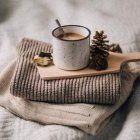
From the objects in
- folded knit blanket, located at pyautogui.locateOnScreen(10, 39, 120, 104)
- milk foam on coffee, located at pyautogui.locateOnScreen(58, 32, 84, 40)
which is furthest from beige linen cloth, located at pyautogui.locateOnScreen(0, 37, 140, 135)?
milk foam on coffee, located at pyautogui.locateOnScreen(58, 32, 84, 40)

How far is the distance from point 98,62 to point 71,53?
2.2 inches

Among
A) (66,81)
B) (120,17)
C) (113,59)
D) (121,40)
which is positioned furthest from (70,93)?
(120,17)

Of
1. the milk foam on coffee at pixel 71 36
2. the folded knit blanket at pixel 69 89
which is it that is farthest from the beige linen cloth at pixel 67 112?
the milk foam on coffee at pixel 71 36

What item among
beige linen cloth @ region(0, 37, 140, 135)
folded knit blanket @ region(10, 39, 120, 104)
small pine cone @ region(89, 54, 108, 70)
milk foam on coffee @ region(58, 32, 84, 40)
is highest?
milk foam on coffee @ region(58, 32, 84, 40)

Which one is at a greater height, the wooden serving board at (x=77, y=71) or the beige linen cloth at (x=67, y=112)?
the wooden serving board at (x=77, y=71)

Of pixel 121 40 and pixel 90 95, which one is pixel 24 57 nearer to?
pixel 90 95

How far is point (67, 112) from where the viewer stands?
2.09 feet

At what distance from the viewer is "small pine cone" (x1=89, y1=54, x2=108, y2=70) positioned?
2.24ft

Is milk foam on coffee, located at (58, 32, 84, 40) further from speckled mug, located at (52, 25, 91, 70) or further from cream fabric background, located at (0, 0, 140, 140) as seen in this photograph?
cream fabric background, located at (0, 0, 140, 140)

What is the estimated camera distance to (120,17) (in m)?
1.09

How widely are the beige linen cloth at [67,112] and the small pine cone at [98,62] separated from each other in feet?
0.19

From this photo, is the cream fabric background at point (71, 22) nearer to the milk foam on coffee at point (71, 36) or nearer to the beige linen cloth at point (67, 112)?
the beige linen cloth at point (67, 112)

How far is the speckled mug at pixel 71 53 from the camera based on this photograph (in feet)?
2.18

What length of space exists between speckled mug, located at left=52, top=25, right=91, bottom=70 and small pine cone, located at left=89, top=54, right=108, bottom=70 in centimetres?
1
